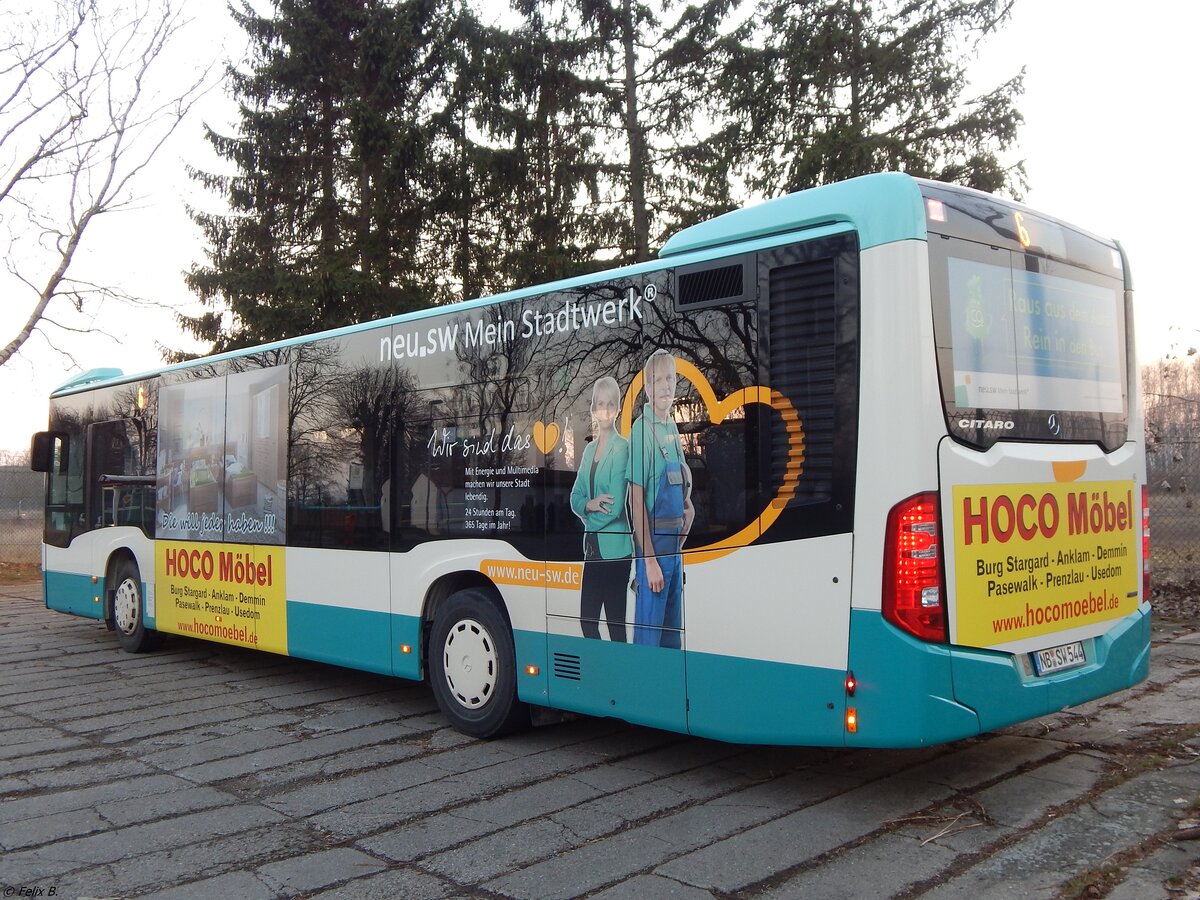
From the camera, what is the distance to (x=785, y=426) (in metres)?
4.83

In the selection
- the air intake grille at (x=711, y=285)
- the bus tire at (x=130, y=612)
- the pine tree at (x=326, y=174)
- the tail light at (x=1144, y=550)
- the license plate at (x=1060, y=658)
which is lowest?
the bus tire at (x=130, y=612)

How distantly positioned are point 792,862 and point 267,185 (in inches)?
733

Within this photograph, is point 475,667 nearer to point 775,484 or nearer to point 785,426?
point 775,484

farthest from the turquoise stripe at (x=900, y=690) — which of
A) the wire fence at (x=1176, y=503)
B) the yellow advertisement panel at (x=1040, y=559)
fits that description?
the wire fence at (x=1176, y=503)

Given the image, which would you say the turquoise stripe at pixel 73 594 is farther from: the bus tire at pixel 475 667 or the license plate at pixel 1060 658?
the license plate at pixel 1060 658

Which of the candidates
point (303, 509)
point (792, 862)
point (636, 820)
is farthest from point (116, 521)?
point (792, 862)

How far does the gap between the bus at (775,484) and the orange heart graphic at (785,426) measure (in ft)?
0.05

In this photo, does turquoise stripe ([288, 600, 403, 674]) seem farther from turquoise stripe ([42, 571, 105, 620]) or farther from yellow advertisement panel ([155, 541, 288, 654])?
turquoise stripe ([42, 571, 105, 620])

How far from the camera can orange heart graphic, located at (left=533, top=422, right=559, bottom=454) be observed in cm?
608

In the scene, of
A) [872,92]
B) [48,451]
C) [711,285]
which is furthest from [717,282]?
[872,92]

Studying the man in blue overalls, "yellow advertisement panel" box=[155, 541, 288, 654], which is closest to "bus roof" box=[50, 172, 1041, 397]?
the man in blue overalls

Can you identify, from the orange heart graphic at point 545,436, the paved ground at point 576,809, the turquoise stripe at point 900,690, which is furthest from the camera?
the orange heart graphic at point 545,436

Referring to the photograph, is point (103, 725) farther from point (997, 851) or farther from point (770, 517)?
point (997, 851)

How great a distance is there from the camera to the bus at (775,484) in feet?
14.8
